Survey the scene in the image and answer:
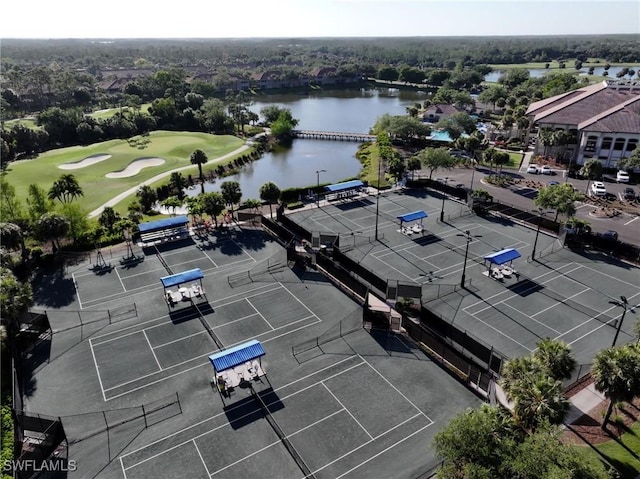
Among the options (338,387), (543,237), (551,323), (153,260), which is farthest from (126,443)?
(543,237)

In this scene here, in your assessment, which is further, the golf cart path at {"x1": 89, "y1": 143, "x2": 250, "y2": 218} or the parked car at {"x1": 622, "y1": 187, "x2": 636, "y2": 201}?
the golf cart path at {"x1": 89, "y1": 143, "x2": 250, "y2": 218}

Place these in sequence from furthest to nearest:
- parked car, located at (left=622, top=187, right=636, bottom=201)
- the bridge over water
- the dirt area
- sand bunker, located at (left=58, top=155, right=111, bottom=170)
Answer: the bridge over water
sand bunker, located at (left=58, top=155, right=111, bottom=170)
parked car, located at (left=622, top=187, right=636, bottom=201)
the dirt area

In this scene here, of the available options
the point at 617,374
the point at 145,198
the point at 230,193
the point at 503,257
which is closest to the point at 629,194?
the point at 503,257

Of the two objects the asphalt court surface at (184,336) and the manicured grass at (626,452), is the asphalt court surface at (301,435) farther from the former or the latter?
the manicured grass at (626,452)

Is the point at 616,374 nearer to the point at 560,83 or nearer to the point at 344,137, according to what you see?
the point at 344,137

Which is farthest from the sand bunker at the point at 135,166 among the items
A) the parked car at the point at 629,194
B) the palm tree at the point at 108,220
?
the parked car at the point at 629,194

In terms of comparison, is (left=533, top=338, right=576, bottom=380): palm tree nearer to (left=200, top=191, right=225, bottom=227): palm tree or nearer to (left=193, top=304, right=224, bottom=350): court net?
(left=193, top=304, right=224, bottom=350): court net

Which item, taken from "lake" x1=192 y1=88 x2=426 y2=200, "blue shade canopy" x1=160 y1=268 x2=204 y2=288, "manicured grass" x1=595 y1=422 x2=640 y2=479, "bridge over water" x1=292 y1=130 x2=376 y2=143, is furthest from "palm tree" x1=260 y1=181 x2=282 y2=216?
"bridge over water" x1=292 y1=130 x2=376 y2=143
